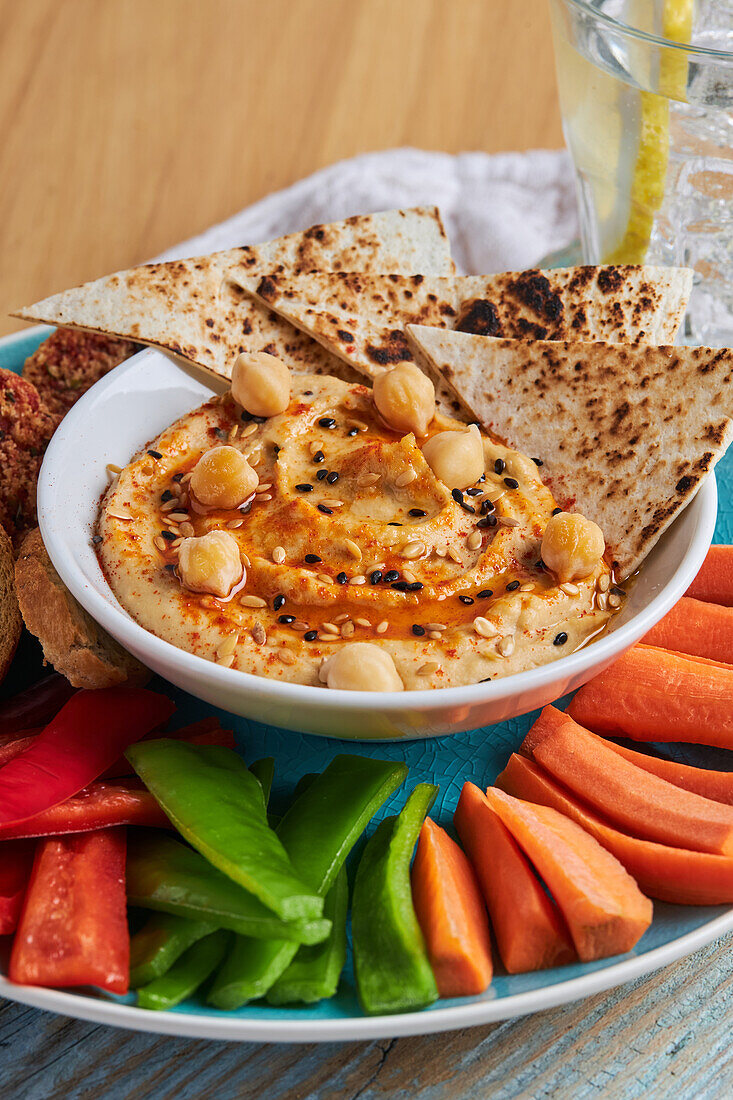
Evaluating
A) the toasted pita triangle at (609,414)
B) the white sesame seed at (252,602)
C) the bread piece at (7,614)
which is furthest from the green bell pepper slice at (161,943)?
the toasted pita triangle at (609,414)

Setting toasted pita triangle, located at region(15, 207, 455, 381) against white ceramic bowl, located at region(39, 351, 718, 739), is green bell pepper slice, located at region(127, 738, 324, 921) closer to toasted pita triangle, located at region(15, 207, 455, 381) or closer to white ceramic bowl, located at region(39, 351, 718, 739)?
white ceramic bowl, located at region(39, 351, 718, 739)

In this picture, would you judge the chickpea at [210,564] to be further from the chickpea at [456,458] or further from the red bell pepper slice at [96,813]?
the chickpea at [456,458]

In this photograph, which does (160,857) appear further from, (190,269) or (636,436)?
(190,269)

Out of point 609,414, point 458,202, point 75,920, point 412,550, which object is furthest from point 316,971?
point 458,202

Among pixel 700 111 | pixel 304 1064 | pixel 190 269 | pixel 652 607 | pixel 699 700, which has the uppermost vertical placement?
pixel 700 111

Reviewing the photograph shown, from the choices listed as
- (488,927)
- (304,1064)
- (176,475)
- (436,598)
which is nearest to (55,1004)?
(304,1064)
